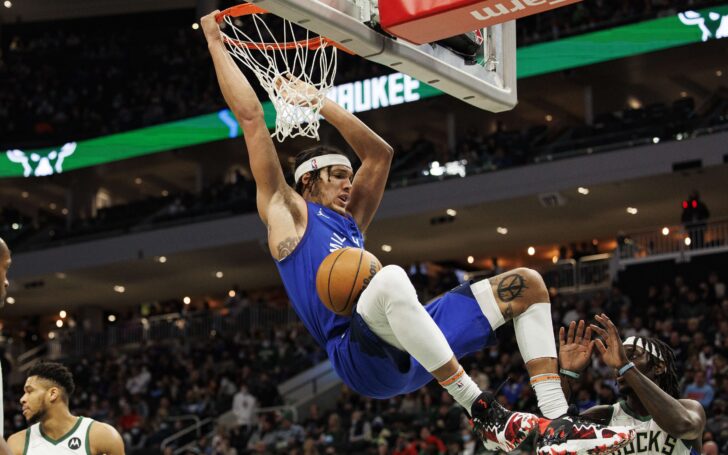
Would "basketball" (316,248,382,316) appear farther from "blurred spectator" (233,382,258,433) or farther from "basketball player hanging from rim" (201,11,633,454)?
"blurred spectator" (233,382,258,433)

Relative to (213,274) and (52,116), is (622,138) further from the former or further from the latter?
(52,116)

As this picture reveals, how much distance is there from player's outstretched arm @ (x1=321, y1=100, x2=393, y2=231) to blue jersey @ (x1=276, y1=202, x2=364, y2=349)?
0.52 metres

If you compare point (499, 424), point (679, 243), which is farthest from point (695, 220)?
point (499, 424)

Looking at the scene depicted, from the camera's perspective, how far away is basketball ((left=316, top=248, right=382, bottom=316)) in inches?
217

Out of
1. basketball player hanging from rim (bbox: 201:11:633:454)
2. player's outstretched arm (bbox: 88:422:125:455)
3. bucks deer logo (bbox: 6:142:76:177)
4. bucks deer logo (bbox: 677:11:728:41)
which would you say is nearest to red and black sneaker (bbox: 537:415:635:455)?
basketball player hanging from rim (bbox: 201:11:633:454)

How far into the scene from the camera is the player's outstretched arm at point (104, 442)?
22.9 feet

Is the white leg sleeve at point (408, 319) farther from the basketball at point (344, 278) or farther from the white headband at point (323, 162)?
the white headband at point (323, 162)

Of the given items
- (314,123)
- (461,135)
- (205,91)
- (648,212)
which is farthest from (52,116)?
(314,123)

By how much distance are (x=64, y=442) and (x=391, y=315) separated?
2.82m

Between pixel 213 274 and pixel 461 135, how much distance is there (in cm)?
870

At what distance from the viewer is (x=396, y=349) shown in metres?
5.54

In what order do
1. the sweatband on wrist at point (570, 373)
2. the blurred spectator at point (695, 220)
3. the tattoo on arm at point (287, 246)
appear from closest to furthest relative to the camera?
the sweatband on wrist at point (570, 373) < the tattoo on arm at point (287, 246) < the blurred spectator at point (695, 220)

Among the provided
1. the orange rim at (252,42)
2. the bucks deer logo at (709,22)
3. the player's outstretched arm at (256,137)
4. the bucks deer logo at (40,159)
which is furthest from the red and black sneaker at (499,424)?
the bucks deer logo at (40,159)

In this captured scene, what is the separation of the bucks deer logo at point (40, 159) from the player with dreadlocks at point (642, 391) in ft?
97.0
